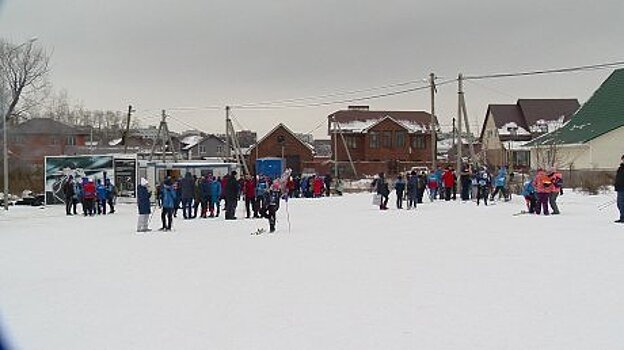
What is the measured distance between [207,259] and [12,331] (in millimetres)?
6059

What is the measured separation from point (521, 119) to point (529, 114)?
3.42 feet

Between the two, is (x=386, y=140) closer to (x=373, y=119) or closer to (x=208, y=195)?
(x=373, y=119)

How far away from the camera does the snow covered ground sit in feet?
26.1

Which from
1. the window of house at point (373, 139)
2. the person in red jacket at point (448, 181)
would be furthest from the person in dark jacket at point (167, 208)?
the window of house at point (373, 139)

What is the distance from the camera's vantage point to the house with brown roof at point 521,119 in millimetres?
80625

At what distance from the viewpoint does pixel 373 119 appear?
8412cm

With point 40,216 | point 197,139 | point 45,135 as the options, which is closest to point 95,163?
point 40,216

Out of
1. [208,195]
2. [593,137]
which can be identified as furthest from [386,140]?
[208,195]

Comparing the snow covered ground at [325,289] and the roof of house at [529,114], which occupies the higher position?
the roof of house at [529,114]

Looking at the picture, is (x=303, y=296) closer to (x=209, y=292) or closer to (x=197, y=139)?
(x=209, y=292)

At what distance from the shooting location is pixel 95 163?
37562 millimetres

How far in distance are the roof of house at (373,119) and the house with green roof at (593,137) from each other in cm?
2550

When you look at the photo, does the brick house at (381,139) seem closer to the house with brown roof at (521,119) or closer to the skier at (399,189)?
the house with brown roof at (521,119)

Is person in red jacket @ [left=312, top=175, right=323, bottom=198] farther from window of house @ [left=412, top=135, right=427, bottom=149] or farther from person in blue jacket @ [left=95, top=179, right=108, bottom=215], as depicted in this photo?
window of house @ [left=412, top=135, right=427, bottom=149]
